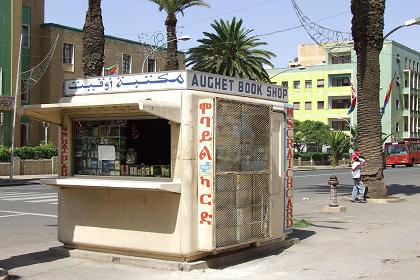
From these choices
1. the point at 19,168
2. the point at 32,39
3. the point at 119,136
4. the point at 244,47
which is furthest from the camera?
the point at 32,39

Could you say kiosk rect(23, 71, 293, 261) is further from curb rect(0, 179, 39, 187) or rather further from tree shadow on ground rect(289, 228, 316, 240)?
curb rect(0, 179, 39, 187)

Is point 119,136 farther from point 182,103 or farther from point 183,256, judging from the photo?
point 183,256

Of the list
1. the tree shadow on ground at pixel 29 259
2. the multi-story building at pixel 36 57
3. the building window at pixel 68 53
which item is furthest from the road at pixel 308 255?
the building window at pixel 68 53

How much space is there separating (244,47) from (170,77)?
35867 millimetres

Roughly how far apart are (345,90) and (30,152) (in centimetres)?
5719

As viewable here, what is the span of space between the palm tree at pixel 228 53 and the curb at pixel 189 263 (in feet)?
111

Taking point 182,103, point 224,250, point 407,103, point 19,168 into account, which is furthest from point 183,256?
point 407,103

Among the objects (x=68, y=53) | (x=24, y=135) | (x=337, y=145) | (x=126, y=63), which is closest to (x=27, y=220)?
(x=24, y=135)

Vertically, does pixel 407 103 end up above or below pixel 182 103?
above

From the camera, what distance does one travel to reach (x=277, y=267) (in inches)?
348

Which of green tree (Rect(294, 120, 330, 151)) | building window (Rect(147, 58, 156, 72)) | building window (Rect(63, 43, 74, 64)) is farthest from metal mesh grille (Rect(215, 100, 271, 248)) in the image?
green tree (Rect(294, 120, 330, 151))

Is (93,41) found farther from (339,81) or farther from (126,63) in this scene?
(339,81)

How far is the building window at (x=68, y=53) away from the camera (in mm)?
48781

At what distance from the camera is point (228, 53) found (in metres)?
43.7
